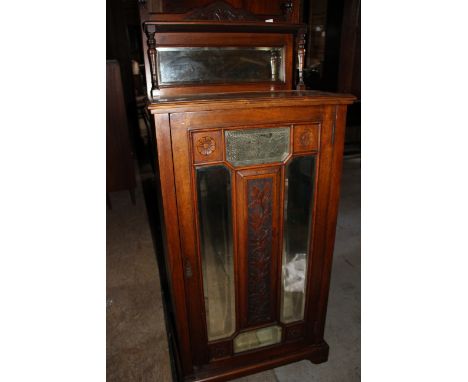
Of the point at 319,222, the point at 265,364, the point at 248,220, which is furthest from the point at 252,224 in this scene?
the point at 265,364

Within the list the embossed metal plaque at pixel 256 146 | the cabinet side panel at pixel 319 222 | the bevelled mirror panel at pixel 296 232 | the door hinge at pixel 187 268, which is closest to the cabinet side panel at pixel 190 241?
the door hinge at pixel 187 268

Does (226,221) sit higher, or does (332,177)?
(332,177)

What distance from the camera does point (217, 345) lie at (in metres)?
1.25

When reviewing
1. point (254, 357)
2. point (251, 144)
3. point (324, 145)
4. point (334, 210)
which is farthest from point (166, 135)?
point (254, 357)

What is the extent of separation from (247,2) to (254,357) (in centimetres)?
143

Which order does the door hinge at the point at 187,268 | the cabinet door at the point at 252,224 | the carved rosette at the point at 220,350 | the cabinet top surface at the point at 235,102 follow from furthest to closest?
1. the carved rosette at the point at 220,350
2. the door hinge at the point at 187,268
3. the cabinet door at the point at 252,224
4. the cabinet top surface at the point at 235,102

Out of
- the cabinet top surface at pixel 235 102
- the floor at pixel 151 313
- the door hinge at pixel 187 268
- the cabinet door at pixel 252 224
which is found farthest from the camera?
the floor at pixel 151 313

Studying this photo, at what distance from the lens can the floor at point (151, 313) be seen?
142cm

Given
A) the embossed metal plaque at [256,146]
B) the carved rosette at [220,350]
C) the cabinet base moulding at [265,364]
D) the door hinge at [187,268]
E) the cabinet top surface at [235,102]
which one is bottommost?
the cabinet base moulding at [265,364]

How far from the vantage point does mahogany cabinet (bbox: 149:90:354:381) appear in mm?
956

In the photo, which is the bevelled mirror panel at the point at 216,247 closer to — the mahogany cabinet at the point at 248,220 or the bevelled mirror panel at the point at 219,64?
the mahogany cabinet at the point at 248,220

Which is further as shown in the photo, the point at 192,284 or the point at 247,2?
the point at 247,2

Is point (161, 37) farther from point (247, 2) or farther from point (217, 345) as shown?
point (217, 345)

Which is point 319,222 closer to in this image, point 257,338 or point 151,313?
point 257,338
